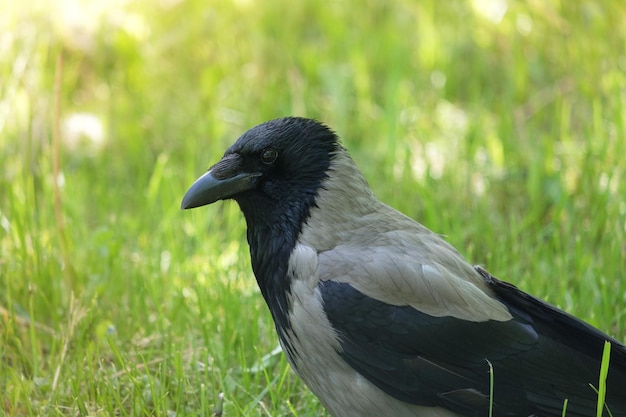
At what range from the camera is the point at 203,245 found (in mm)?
4668

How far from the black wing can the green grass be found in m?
0.46

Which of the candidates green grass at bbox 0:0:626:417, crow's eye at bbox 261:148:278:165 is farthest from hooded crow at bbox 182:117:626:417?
green grass at bbox 0:0:626:417

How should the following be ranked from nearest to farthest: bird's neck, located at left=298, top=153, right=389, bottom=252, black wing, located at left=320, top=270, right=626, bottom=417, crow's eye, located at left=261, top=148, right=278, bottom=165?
1. black wing, located at left=320, top=270, right=626, bottom=417
2. bird's neck, located at left=298, top=153, right=389, bottom=252
3. crow's eye, located at left=261, top=148, right=278, bottom=165

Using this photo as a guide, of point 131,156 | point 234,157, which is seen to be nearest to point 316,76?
point 131,156

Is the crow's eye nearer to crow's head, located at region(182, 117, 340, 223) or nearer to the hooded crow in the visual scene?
crow's head, located at region(182, 117, 340, 223)

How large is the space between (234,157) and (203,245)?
142cm

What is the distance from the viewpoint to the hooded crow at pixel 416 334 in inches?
117

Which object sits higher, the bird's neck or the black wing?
the bird's neck

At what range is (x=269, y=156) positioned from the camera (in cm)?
331

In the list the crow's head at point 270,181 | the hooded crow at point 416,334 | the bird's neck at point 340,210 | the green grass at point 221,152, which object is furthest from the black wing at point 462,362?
the green grass at point 221,152

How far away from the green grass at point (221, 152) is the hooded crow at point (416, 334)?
373mm

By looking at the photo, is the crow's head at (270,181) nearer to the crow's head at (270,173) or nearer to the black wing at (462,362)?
the crow's head at (270,173)

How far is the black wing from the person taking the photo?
297 centimetres

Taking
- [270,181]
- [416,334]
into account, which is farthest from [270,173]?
[416,334]
